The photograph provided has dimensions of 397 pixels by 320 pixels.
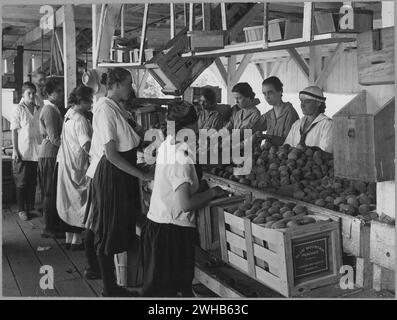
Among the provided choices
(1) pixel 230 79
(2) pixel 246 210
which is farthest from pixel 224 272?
(1) pixel 230 79

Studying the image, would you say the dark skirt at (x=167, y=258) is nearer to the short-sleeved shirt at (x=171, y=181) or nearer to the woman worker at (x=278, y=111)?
the short-sleeved shirt at (x=171, y=181)

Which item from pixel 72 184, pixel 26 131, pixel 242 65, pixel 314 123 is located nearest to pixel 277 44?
pixel 314 123

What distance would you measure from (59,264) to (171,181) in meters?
1.87

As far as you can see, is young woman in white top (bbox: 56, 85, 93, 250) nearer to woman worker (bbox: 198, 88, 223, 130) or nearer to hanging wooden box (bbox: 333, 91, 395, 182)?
woman worker (bbox: 198, 88, 223, 130)

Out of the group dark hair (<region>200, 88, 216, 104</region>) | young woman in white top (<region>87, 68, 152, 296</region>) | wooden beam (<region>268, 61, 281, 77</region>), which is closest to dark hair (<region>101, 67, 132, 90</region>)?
young woman in white top (<region>87, 68, 152, 296</region>)

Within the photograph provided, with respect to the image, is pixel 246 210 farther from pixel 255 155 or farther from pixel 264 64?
pixel 264 64

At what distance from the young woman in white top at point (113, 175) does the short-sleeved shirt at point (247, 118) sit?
181 cm

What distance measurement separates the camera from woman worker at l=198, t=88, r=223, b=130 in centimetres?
575

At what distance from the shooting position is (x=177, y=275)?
2.75m

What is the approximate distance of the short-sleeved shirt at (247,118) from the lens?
4.73 m

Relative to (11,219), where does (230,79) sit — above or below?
above

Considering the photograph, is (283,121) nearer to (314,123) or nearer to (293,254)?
(314,123)

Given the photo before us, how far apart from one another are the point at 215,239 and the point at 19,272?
169 centimetres

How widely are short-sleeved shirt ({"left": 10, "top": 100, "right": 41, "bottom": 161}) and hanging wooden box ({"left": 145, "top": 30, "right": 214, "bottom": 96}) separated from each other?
1.69m
